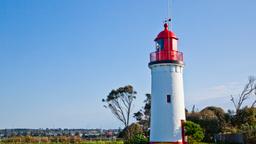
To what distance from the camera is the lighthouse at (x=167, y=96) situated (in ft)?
77.7

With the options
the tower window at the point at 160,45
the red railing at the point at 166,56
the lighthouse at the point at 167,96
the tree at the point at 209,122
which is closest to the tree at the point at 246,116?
the tree at the point at 209,122

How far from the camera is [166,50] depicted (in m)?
24.0

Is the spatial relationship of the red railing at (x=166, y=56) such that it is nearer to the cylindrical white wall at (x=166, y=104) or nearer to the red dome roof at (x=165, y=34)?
the cylindrical white wall at (x=166, y=104)

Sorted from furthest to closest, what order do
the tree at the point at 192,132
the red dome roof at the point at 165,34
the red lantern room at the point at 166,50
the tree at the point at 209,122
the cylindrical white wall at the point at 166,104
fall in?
the tree at the point at 209,122
the tree at the point at 192,132
the red dome roof at the point at 165,34
the red lantern room at the point at 166,50
the cylindrical white wall at the point at 166,104

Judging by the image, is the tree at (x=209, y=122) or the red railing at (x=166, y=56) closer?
the red railing at (x=166, y=56)

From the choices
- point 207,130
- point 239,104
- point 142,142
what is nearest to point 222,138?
point 207,130

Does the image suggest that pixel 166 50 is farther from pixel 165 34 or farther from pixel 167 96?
pixel 167 96

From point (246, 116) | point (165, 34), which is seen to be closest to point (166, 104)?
point (165, 34)

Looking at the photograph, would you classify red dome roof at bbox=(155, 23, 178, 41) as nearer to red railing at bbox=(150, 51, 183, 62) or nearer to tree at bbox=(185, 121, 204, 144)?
red railing at bbox=(150, 51, 183, 62)

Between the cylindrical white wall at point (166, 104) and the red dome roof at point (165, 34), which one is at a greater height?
the red dome roof at point (165, 34)

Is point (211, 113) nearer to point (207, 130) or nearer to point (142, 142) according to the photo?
point (207, 130)

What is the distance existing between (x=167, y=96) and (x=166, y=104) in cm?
42

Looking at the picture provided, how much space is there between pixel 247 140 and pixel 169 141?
12.4m

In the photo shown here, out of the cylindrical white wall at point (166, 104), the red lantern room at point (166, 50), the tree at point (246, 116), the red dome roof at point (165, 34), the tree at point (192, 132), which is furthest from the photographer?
the tree at point (246, 116)
